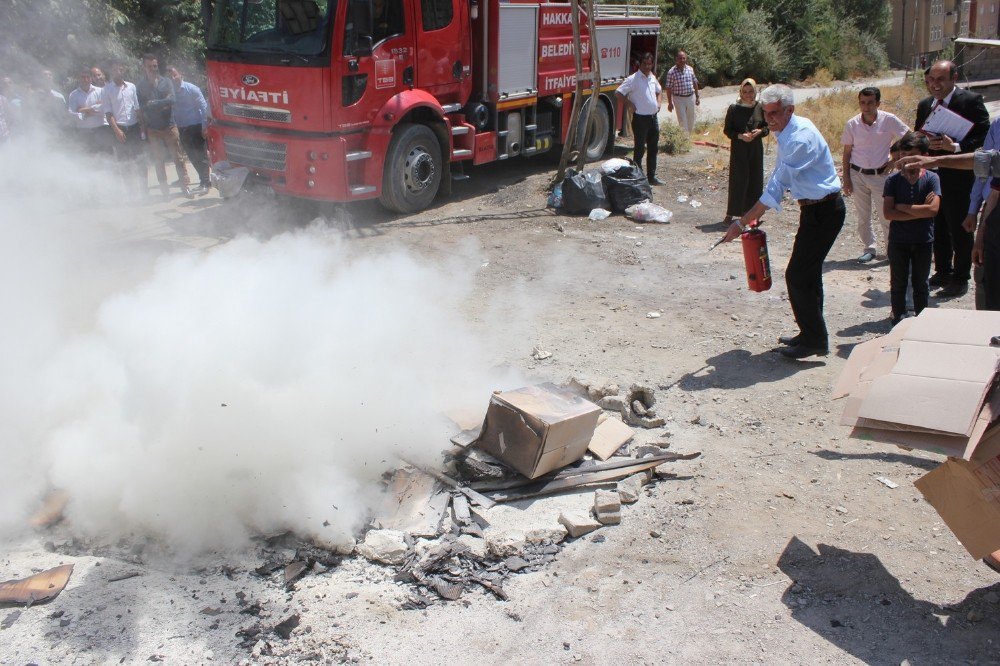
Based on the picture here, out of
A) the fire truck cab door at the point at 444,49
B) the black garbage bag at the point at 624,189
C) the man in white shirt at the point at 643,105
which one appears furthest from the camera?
the man in white shirt at the point at 643,105

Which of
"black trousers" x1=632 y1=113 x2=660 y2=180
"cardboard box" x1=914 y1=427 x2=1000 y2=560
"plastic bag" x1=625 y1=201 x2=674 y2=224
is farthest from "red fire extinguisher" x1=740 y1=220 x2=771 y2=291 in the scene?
"black trousers" x1=632 y1=113 x2=660 y2=180

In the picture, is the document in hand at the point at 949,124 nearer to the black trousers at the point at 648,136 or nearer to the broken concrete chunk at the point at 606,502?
the black trousers at the point at 648,136

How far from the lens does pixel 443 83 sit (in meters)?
9.70

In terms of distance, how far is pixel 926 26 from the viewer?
28.9m

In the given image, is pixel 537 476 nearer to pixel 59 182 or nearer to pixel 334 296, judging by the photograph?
pixel 334 296

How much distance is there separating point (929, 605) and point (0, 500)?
4.15 metres

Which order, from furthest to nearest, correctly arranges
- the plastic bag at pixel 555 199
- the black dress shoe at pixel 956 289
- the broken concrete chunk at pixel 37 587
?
the plastic bag at pixel 555 199 < the black dress shoe at pixel 956 289 < the broken concrete chunk at pixel 37 587

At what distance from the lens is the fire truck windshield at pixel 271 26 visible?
27.0ft

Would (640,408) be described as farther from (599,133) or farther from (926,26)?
(926,26)

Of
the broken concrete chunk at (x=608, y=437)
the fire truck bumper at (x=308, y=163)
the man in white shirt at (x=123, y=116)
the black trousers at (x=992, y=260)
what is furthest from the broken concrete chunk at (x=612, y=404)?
the man in white shirt at (x=123, y=116)

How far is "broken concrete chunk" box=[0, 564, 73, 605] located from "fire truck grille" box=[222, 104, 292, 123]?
6036 mm

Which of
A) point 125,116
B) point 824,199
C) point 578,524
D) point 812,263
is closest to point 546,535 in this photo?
point 578,524

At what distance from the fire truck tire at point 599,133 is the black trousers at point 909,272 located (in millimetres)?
7370

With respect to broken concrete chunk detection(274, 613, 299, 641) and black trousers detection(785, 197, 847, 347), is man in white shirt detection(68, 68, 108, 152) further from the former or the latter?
broken concrete chunk detection(274, 613, 299, 641)
